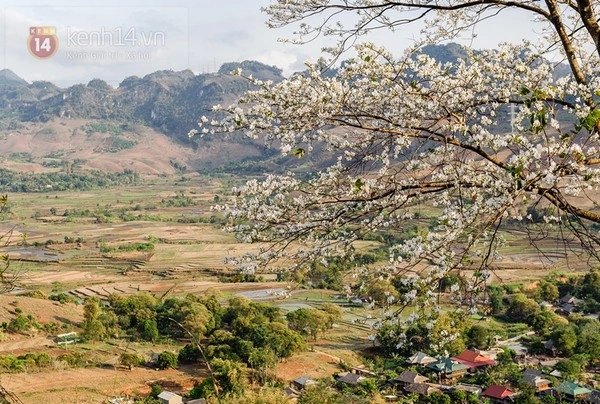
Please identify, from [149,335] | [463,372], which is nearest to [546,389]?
[463,372]

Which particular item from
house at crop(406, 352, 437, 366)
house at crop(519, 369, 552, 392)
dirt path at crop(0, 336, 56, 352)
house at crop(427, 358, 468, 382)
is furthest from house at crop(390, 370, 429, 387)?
dirt path at crop(0, 336, 56, 352)

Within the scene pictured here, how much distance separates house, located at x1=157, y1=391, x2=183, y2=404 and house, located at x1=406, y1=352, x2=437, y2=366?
12993mm

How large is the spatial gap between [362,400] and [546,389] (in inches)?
377

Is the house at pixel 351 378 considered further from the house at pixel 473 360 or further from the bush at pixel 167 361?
the bush at pixel 167 361

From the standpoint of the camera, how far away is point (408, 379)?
26.2 metres

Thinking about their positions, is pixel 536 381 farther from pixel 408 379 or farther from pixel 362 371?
pixel 362 371

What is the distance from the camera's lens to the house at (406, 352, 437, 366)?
29016mm

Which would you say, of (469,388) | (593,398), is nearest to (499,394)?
(469,388)

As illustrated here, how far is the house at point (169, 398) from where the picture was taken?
2261cm

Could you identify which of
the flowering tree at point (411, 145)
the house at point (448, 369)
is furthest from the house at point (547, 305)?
the flowering tree at point (411, 145)

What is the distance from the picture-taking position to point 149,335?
33.3m

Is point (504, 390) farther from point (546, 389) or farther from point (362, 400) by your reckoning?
point (362, 400)

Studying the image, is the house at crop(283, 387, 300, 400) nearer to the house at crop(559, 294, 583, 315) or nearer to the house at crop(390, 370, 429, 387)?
the house at crop(390, 370, 429, 387)

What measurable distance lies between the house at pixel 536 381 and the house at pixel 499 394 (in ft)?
3.74
